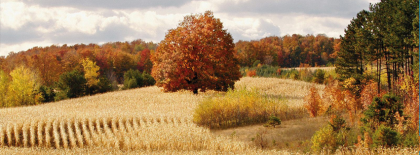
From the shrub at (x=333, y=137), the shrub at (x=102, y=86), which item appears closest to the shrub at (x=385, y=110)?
the shrub at (x=333, y=137)

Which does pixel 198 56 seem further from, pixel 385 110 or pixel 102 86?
pixel 385 110

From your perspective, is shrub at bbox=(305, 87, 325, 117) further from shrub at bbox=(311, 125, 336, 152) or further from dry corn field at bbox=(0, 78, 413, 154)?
shrub at bbox=(311, 125, 336, 152)

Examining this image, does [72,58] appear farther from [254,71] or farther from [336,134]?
[336,134]

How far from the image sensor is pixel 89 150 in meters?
13.8

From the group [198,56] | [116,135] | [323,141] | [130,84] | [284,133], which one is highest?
[198,56]

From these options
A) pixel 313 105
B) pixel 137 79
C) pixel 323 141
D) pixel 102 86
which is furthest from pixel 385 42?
pixel 137 79

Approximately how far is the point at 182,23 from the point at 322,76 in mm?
25251

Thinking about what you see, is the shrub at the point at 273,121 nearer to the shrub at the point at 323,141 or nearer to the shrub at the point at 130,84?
the shrub at the point at 323,141

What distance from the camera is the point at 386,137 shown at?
11812 mm

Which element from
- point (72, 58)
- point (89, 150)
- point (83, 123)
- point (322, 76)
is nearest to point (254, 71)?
point (322, 76)

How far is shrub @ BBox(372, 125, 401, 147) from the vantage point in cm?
1176

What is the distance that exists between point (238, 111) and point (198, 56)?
1203 centimetres

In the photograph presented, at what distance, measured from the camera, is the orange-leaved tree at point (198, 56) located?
96.5ft

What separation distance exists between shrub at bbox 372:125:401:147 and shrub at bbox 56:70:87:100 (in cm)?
3032
